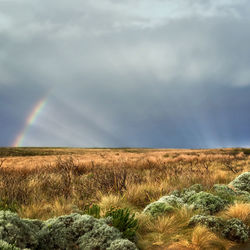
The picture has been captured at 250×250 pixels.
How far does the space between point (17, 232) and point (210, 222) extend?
328 cm

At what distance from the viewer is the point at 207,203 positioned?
5.71 metres

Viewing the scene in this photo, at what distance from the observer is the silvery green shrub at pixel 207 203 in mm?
5477

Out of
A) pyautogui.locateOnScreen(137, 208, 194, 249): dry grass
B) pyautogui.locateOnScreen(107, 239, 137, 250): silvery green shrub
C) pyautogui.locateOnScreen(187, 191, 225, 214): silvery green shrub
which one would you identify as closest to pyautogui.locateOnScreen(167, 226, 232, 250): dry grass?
pyautogui.locateOnScreen(137, 208, 194, 249): dry grass

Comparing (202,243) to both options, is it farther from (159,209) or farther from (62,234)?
(62,234)

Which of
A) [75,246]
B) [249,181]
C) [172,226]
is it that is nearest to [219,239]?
[172,226]

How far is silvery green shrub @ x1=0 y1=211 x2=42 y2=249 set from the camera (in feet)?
9.66

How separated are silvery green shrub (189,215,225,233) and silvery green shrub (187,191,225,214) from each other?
0.76 m

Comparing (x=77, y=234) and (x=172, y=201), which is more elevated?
(x=172, y=201)

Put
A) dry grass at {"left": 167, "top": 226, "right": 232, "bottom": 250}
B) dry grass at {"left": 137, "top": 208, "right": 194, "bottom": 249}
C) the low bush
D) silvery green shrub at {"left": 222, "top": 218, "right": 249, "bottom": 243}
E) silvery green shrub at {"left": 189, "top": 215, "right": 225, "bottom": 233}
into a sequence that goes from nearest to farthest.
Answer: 1. the low bush
2. dry grass at {"left": 167, "top": 226, "right": 232, "bottom": 250}
3. dry grass at {"left": 137, "top": 208, "right": 194, "bottom": 249}
4. silvery green shrub at {"left": 222, "top": 218, "right": 249, "bottom": 243}
5. silvery green shrub at {"left": 189, "top": 215, "right": 225, "bottom": 233}

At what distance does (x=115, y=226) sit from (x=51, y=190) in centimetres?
435

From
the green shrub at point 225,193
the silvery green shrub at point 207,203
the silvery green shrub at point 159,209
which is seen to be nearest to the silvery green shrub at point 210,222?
the silvery green shrub at point 159,209

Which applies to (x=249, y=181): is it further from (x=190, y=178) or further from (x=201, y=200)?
(x=201, y=200)

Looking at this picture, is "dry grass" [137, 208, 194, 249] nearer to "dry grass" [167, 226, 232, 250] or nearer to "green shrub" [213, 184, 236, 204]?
"dry grass" [167, 226, 232, 250]

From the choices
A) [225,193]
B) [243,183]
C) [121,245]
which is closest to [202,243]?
[121,245]
